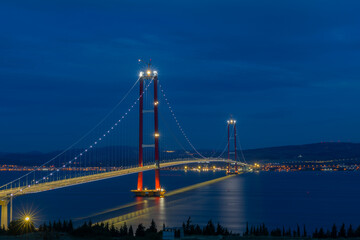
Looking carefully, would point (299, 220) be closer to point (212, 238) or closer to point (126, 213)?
point (126, 213)

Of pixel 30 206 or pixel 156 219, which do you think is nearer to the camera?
pixel 156 219

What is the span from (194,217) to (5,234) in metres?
13.0

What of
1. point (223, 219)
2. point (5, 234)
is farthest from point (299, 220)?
point (5, 234)

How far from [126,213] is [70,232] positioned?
11494 millimetres

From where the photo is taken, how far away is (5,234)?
16.5 metres

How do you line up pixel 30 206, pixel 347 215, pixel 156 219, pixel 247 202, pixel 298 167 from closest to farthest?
pixel 156 219 < pixel 347 215 < pixel 30 206 < pixel 247 202 < pixel 298 167

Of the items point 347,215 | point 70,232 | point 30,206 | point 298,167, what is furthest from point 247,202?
point 298,167

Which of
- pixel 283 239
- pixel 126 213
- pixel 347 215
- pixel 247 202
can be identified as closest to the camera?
pixel 283 239

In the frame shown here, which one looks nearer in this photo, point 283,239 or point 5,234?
point 283,239

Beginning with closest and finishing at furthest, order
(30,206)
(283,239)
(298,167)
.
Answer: (283,239) → (30,206) → (298,167)

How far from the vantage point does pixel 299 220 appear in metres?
28.0

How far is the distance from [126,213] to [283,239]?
14.3m

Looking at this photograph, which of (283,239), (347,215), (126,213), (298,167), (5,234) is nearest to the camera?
(283,239)

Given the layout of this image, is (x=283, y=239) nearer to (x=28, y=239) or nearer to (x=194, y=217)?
(x=28, y=239)
